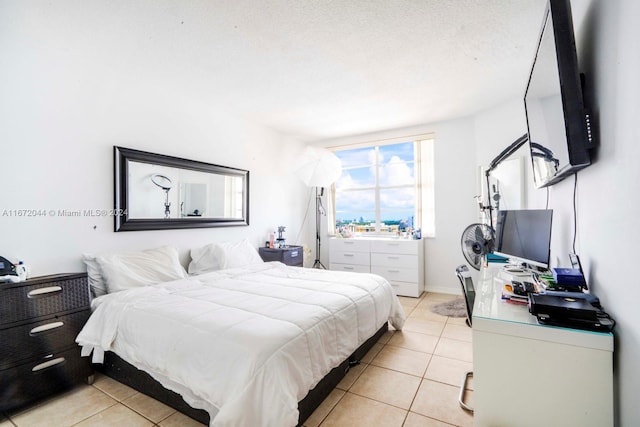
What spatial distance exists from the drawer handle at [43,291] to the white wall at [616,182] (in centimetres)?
289

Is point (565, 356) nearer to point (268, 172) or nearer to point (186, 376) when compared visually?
point (186, 376)

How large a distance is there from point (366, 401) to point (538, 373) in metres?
1.13

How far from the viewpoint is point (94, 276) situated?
2350 mm

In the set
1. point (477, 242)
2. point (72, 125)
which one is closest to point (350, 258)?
Result: point (477, 242)

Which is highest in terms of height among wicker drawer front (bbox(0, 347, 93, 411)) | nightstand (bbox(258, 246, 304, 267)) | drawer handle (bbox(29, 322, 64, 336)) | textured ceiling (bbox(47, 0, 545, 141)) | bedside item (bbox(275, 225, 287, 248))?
textured ceiling (bbox(47, 0, 545, 141))

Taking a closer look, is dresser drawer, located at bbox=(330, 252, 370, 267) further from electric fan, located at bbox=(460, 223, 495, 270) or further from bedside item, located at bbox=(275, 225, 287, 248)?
electric fan, located at bbox=(460, 223, 495, 270)

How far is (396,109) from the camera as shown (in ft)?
12.3

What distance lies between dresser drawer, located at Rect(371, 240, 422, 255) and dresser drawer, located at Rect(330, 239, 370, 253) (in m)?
0.13

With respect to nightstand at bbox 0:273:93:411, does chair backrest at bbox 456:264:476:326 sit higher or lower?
higher

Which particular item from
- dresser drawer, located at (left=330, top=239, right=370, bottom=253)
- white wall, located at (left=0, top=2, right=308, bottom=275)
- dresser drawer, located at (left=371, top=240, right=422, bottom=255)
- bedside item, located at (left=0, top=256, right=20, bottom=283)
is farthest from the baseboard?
bedside item, located at (left=0, top=256, right=20, bottom=283)

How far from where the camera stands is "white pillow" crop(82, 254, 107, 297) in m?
2.33

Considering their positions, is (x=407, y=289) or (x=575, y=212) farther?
(x=407, y=289)

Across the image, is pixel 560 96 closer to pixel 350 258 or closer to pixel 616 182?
pixel 616 182

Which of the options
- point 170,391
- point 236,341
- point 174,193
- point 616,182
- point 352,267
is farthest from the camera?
point 352,267
